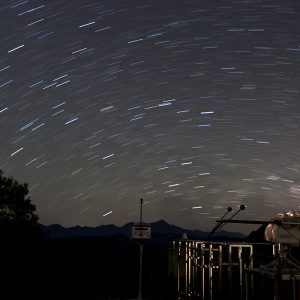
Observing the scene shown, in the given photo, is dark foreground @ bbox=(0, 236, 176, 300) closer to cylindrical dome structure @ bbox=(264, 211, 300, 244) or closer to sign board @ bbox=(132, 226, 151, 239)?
sign board @ bbox=(132, 226, 151, 239)

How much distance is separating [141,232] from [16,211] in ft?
17.8

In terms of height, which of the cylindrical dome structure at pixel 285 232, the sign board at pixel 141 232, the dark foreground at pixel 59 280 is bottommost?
the dark foreground at pixel 59 280

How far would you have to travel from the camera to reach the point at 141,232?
14.1 meters

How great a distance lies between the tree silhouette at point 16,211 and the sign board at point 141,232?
468 centimetres

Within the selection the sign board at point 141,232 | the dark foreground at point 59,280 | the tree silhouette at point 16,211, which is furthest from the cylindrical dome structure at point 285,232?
the tree silhouette at point 16,211

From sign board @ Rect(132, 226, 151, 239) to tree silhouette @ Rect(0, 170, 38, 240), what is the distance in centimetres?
468

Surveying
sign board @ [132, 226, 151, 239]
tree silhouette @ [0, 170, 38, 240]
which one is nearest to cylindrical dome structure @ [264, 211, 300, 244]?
sign board @ [132, 226, 151, 239]

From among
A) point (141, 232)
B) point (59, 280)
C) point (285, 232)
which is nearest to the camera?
point (285, 232)

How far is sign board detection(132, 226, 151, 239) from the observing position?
46.1 feet

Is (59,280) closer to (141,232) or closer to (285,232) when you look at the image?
(141,232)

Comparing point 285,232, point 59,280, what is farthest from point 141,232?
point 285,232

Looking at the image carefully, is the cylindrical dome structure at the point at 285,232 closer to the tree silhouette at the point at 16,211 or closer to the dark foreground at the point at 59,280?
the dark foreground at the point at 59,280

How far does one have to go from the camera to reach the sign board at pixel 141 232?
46.1ft

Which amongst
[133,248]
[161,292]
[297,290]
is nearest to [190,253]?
[297,290]
